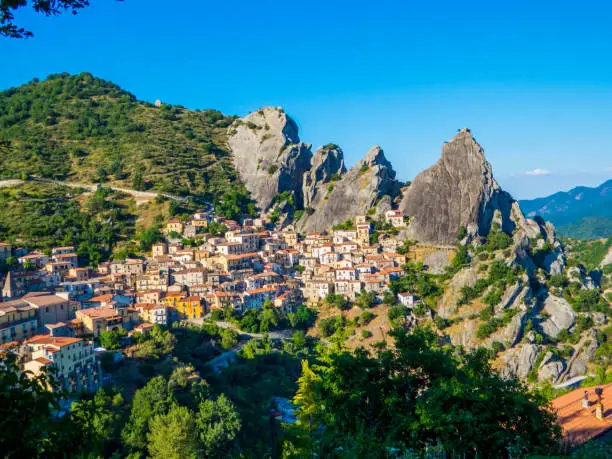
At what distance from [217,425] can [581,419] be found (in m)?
18.2

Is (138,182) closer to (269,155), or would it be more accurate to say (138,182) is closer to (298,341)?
(269,155)

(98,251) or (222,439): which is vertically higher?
(98,251)

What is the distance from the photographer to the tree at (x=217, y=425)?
87.7ft

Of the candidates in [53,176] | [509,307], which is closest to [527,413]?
[509,307]

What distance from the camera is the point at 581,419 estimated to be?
15.7 metres

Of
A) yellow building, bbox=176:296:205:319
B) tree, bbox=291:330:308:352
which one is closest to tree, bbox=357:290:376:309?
tree, bbox=291:330:308:352

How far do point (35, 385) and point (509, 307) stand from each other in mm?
50735

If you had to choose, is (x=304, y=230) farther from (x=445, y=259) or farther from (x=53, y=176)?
(x=53, y=176)

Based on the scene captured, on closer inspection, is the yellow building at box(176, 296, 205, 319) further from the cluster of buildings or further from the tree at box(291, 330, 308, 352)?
the tree at box(291, 330, 308, 352)

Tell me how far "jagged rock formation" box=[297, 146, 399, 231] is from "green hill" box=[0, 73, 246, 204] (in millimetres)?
13547

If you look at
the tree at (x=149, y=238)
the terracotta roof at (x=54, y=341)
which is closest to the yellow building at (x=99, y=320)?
the terracotta roof at (x=54, y=341)

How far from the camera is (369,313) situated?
50969 mm

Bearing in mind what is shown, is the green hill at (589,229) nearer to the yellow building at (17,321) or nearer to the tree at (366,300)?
the tree at (366,300)

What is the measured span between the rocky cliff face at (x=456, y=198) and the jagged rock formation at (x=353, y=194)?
5.01 metres
